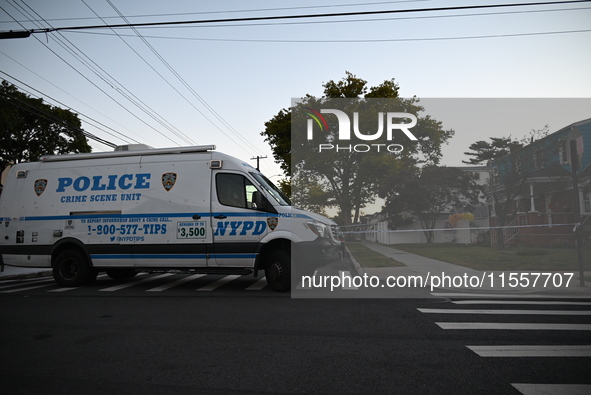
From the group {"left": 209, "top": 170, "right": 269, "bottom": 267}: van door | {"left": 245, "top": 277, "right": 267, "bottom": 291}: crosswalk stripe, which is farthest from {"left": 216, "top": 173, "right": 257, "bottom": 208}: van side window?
{"left": 245, "top": 277, "right": 267, "bottom": 291}: crosswalk stripe

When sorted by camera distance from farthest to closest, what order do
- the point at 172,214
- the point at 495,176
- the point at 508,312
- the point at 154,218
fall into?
the point at 495,176
the point at 154,218
the point at 172,214
the point at 508,312

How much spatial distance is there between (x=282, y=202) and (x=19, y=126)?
36.1 meters

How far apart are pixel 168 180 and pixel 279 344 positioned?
5.59 meters

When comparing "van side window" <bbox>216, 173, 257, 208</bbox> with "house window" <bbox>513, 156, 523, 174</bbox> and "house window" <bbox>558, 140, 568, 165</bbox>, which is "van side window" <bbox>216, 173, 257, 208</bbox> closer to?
"house window" <bbox>513, 156, 523, 174</bbox>

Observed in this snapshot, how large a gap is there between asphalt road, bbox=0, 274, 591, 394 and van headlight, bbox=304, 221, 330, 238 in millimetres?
1483

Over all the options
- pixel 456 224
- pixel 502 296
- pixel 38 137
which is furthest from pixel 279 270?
pixel 38 137

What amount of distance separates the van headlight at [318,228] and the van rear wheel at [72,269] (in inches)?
217

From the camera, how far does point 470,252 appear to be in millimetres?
14695

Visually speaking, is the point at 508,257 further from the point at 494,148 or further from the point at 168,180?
the point at 168,180

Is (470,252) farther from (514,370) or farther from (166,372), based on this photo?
(166,372)

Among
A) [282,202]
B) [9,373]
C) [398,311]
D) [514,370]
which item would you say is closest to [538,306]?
[398,311]

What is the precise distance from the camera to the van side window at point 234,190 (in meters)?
8.90

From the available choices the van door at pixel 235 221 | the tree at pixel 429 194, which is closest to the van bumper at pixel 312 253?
the van door at pixel 235 221

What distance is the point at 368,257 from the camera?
15.4 metres
